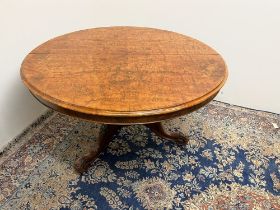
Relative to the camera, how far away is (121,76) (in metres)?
1.11

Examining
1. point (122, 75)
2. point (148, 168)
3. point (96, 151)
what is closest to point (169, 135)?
point (148, 168)

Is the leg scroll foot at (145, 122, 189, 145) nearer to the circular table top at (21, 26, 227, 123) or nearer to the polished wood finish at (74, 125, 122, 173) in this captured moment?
the polished wood finish at (74, 125, 122, 173)

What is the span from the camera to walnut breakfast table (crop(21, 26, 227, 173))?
93 centimetres

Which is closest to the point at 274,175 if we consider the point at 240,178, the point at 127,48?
the point at 240,178

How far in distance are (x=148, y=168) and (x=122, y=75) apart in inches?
25.3

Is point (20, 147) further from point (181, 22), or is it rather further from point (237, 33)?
point (237, 33)

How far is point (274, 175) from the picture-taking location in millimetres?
1504

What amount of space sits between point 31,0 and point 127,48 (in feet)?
2.21

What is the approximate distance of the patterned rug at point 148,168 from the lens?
1338 millimetres

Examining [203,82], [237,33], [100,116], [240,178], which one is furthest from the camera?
[237,33]

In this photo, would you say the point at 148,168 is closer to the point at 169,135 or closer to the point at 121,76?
the point at 169,135

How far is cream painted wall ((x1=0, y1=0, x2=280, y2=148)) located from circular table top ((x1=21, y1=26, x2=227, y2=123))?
306mm

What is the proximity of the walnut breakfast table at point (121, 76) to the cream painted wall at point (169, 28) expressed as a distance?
31 centimetres

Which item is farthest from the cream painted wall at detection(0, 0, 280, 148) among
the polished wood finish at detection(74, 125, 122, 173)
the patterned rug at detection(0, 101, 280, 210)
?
the polished wood finish at detection(74, 125, 122, 173)
